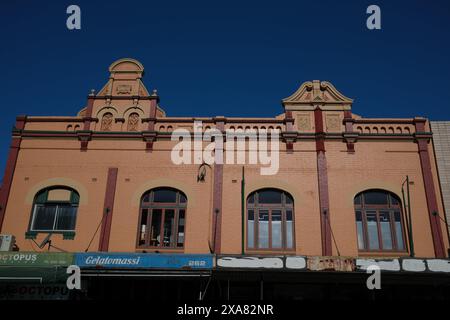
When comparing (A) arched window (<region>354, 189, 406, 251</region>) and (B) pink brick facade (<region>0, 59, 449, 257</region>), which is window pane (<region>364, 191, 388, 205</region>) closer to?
(A) arched window (<region>354, 189, 406, 251</region>)

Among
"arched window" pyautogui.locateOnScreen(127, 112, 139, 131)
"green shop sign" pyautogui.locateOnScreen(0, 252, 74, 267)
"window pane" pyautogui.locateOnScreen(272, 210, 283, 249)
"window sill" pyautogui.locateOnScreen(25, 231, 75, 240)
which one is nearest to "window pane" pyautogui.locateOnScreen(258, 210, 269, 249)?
"window pane" pyautogui.locateOnScreen(272, 210, 283, 249)

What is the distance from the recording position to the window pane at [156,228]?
16.5 m

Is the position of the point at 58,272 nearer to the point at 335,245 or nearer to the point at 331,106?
the point at 335,245

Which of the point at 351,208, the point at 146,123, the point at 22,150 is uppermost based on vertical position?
the point at 146,123

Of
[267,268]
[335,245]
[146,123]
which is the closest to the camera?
[267,268]

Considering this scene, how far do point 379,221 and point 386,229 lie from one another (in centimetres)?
37

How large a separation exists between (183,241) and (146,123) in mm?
5081

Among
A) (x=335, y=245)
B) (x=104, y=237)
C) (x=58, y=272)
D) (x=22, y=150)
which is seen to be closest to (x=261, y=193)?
(x=335, y=245)

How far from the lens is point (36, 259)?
14.3 meters

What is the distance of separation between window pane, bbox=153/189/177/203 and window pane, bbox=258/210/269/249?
3303mm

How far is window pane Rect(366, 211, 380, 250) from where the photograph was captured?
16.2 m

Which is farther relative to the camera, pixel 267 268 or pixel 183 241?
pixel 183 241

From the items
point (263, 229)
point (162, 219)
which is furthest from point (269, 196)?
point (162, 219)

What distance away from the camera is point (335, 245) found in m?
15.9
